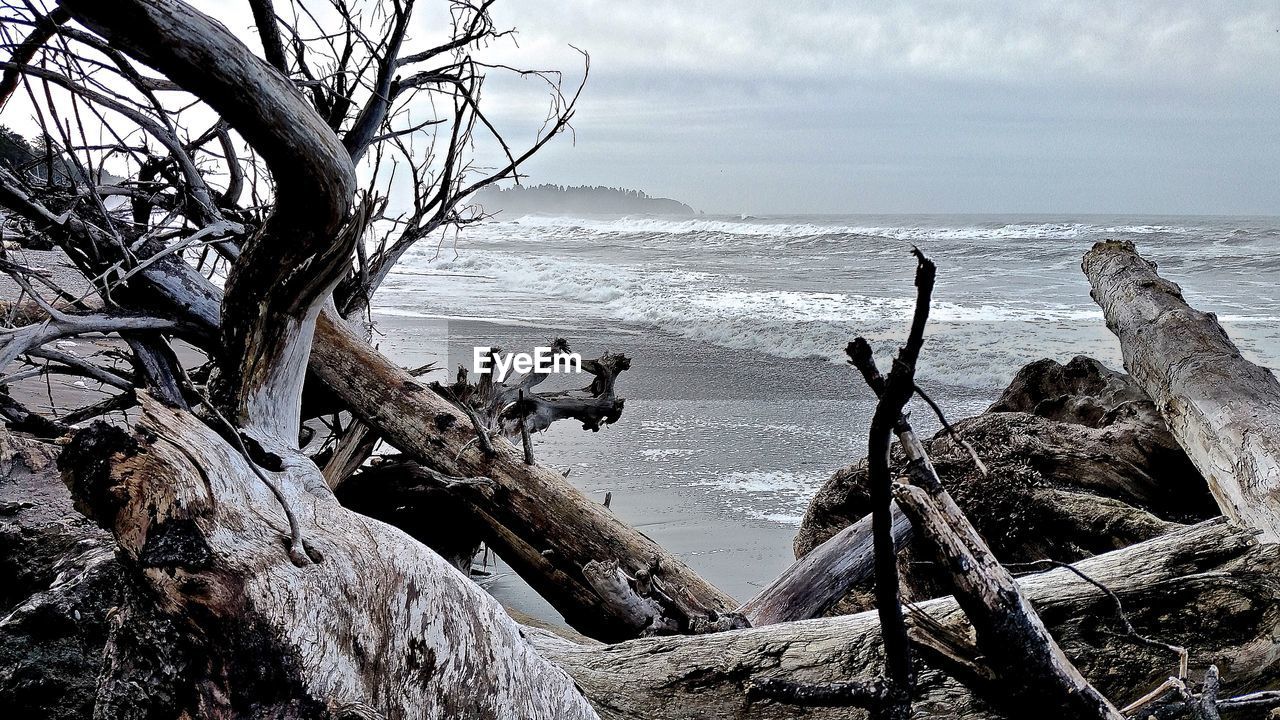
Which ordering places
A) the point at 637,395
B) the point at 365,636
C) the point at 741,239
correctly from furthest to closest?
the point at 741,239 < the point at 637,395 < the point at 365,636

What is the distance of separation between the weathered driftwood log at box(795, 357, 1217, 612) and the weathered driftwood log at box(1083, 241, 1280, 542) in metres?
0.28

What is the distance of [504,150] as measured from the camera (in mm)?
4008

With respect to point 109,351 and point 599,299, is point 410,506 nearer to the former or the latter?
point 109,351

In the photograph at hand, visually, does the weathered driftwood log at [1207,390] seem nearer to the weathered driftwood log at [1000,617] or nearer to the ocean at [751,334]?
the weathered driftwood log at [1000,617]

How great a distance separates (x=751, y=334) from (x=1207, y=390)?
28.7 ft

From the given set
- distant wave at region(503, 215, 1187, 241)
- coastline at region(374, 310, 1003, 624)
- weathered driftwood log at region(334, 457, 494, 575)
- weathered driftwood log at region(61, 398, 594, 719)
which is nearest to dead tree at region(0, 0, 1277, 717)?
Result: weathered driftwood log at region(61, 398, 594, 719)

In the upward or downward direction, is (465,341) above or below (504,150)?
below

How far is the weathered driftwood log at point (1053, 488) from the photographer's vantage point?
350 centimetres

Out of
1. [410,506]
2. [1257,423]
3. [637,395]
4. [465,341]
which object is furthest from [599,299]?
[1257,423]

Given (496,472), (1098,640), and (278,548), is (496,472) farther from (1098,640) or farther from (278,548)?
(1098,640)

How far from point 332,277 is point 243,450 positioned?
0.71 m

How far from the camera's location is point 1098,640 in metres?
1.84

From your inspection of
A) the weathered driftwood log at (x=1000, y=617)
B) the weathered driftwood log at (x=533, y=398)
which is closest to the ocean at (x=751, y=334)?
the weathered driftwood log at (x=533, y=398)

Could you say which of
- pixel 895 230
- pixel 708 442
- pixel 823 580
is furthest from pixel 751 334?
pixel 895 230
